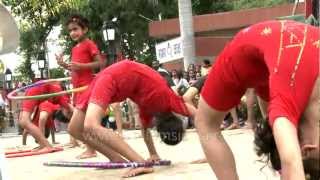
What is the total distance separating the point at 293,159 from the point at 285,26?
3.04 ft

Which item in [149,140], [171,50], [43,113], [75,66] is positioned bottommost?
[171,50]

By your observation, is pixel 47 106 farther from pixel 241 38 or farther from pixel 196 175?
pixel 241 38

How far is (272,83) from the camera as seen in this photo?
10.6ft

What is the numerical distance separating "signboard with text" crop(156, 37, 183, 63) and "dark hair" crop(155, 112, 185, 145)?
14.1 meters

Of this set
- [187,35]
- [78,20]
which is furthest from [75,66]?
[187,35]

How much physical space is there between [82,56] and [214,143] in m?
4.78

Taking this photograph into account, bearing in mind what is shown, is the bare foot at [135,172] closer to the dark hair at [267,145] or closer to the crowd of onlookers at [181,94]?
the dark hair at [267,145]

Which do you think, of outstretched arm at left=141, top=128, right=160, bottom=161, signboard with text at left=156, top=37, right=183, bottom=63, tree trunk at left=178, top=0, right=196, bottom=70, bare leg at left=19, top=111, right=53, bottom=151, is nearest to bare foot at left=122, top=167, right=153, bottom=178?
outstretched arm at left=141, top=128, right=160, bottom=161

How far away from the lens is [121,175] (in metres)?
A: 6.57

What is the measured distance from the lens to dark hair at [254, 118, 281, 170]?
3.12 meters

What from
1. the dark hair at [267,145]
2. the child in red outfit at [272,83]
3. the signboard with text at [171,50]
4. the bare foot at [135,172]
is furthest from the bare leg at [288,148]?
the signboard with text at [171,50]

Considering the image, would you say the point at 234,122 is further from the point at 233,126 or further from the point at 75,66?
the point at 75,66

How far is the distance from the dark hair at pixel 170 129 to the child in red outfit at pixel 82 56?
2335 millimetres

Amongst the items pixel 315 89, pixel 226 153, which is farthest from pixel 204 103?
pixel 315 89
